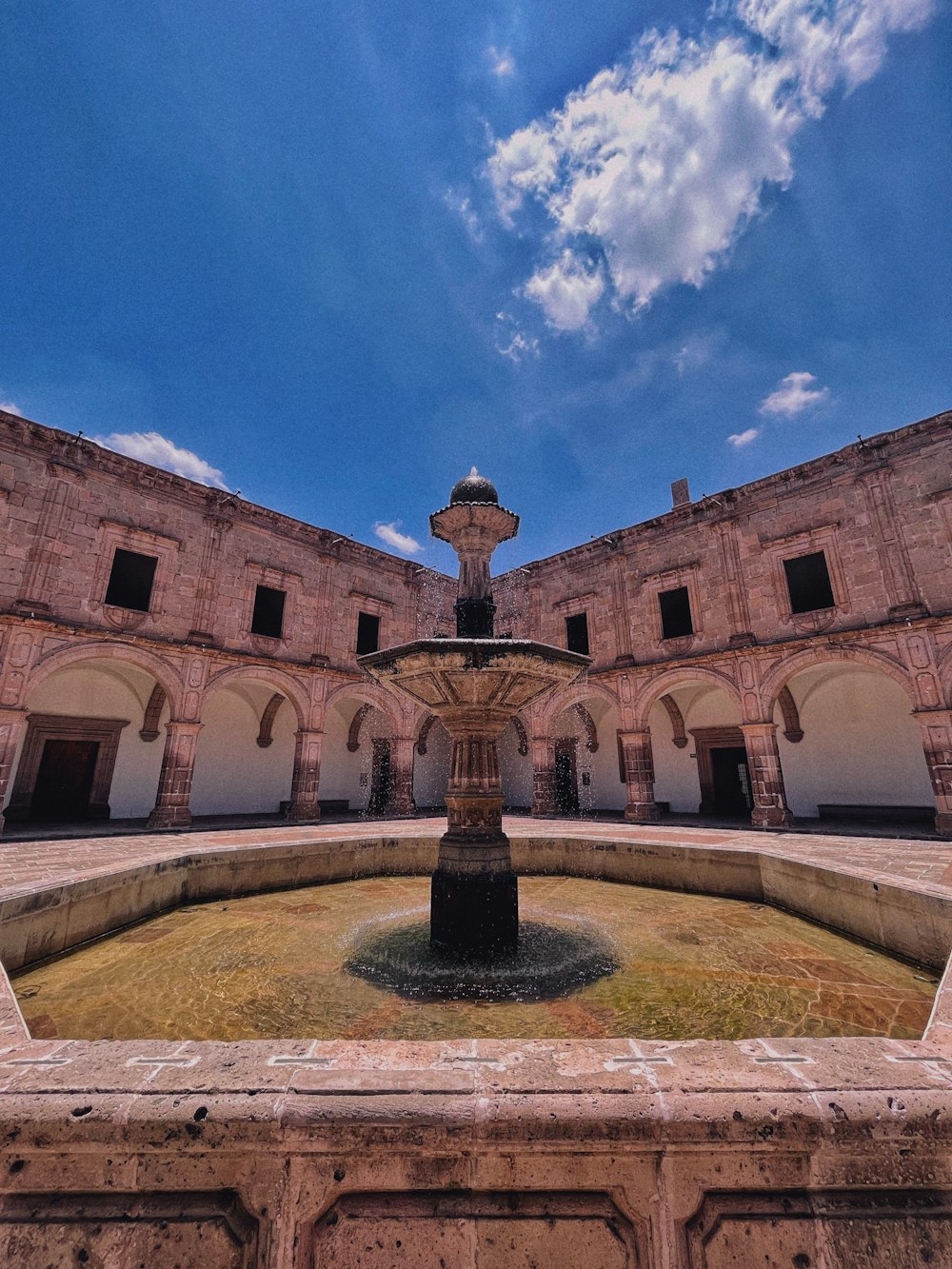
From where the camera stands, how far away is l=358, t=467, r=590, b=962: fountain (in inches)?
151

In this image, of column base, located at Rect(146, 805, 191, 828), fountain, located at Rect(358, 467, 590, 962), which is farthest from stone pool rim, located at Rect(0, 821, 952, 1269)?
column base, located at Rect(146, 805, 191, 828)

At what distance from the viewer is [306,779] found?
1316 centimetres

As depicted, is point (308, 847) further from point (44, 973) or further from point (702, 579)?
point (702, 579)

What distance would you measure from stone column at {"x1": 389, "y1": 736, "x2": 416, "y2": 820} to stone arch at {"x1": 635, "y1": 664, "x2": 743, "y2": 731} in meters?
6.29

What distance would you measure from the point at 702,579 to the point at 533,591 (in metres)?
5.24

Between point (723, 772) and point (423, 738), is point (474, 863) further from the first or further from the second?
point (423, 738)

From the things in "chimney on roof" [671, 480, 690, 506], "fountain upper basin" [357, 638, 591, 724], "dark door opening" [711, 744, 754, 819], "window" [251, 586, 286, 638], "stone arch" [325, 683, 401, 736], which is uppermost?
"chimney on roof" [671, 480, 690, 506]

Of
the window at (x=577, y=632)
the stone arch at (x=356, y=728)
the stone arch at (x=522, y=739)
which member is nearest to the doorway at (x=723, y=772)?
the window at (x=577, y=632)

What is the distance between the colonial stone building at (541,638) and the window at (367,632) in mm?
92

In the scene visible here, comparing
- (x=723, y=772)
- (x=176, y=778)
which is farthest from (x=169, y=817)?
(x=723, y=772)

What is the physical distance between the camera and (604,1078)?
1.42m

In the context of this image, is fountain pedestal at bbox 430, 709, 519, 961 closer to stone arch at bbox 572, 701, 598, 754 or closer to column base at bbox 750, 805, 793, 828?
column base at bbox 750, 805, 793, 828

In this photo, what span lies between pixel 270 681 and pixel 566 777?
9341 mm

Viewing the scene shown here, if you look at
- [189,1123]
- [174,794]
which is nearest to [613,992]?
[189,1123]
